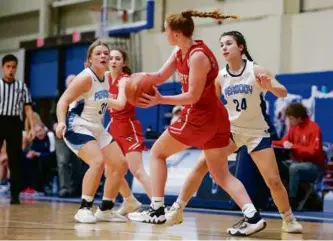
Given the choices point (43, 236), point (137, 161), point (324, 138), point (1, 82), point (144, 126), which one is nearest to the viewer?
point (43, 236)

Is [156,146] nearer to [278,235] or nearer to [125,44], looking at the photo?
[278,235]

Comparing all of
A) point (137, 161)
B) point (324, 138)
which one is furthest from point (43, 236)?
point (324, 138)

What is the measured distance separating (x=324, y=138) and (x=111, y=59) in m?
4.52

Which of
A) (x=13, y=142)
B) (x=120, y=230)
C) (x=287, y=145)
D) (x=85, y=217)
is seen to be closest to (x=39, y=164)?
(x=13, y=142)

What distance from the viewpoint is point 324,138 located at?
11.0 meters

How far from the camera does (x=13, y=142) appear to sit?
9641 millimetres

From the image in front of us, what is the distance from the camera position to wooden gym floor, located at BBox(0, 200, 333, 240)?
16.8 feet

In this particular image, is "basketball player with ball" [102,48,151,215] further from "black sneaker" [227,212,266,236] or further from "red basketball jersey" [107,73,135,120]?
"black sneaker" [227,212,266,236]

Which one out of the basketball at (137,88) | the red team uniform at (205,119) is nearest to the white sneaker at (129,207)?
Result: the red team uniform at (205,119)

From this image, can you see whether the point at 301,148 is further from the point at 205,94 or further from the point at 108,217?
the point at 205,94

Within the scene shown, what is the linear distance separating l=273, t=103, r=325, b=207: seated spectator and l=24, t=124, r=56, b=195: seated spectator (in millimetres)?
5001

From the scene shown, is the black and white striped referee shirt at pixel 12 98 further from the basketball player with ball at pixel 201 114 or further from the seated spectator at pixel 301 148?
the basketball player with ball at pixel 201 114

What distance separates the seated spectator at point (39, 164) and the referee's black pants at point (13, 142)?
3.39 meters

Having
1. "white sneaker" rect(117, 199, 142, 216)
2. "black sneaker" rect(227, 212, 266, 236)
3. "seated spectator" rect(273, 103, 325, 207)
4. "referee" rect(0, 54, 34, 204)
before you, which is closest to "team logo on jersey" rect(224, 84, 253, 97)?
"black sneaker" rect(227, 212, 266, 236)
